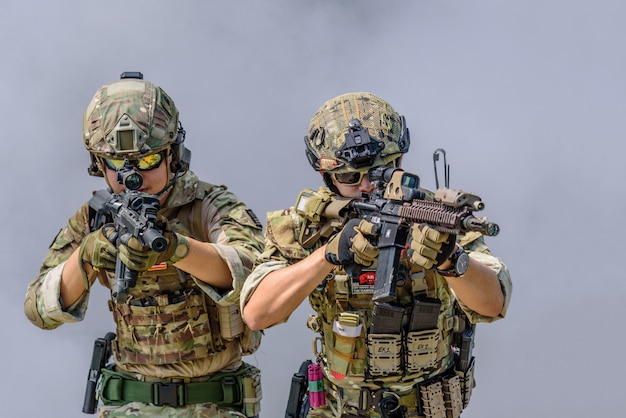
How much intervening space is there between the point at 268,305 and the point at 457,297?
1108 mm

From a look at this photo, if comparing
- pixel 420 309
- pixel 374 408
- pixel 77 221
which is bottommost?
pixel 374 408

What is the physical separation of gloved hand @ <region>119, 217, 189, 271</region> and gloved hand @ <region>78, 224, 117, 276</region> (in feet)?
0.77

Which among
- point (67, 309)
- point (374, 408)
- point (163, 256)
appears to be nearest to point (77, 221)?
point (67, 309)

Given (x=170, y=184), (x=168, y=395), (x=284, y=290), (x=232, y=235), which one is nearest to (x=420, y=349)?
(x=284, y=290)

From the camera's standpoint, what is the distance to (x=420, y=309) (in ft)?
25.5

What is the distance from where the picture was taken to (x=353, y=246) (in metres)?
7.27

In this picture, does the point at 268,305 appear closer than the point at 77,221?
Yes

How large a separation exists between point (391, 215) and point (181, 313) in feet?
6.49

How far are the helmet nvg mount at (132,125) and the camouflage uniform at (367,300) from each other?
0.93 m

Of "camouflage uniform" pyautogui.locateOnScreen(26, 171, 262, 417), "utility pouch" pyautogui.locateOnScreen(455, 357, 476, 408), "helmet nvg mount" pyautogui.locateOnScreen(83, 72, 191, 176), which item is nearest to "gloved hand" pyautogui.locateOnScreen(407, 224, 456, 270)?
"utility pouch" pyautogui.locateOnScreen(455, 357, 476, 408)

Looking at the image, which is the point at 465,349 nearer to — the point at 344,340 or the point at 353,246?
the point at 344,340

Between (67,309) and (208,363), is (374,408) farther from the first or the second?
(67,309)

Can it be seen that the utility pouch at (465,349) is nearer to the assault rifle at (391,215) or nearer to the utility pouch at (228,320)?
the assault rifle at (391,215)

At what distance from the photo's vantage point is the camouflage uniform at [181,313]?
8.53 m
